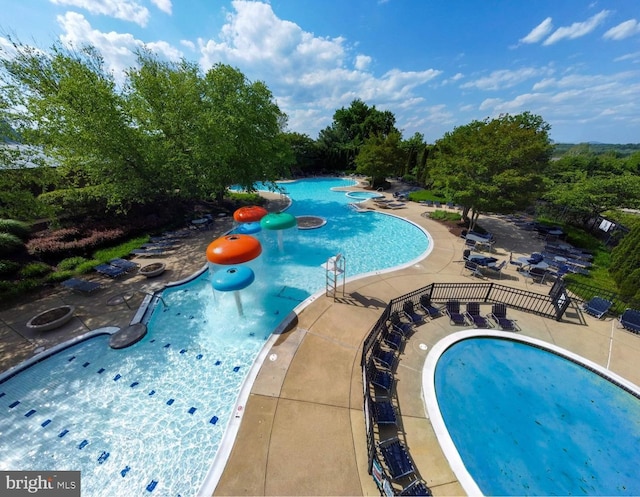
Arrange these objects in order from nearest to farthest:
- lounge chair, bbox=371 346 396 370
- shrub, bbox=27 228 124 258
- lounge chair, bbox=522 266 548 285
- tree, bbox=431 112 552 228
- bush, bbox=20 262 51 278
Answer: lounge chair, bbox=371 346 396 370
bush, bbox=20 262 51 278
lounge chair, bbox=522 266 548 285
shrub, bbox=27 228 124 258
tree, bbox=431 112 552 228

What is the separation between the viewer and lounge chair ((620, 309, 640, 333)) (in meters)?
10.3

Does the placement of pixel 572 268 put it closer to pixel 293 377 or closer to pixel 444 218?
Answer: pixel 444 218

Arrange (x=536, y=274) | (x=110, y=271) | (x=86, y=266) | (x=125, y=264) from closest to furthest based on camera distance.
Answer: (x=110, y=271) < (x=536, y=274) < (x=86, y=266) < (x=125, y=264)

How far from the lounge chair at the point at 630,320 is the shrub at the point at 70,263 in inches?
1176

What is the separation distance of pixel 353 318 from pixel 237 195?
93.4ft

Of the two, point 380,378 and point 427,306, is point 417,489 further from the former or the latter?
point 427,306

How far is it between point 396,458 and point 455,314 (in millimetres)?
7189

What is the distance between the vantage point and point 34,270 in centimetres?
1354

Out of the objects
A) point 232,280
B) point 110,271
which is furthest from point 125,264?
point 232,280

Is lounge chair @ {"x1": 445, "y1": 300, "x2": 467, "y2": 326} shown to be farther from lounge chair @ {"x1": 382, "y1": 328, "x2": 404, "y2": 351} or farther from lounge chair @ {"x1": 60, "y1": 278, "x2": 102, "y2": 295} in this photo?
lounge chair @ {"x1": 60, "y1": 278, "x2": 102, "y2": 295}

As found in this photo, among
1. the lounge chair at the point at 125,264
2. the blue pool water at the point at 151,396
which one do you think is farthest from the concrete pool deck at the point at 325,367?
the blue pool water at the point at 151,396

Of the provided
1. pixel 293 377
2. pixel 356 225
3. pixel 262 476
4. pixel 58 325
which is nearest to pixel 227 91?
pixel 356 225

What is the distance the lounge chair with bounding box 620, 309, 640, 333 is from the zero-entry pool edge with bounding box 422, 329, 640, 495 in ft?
11.7

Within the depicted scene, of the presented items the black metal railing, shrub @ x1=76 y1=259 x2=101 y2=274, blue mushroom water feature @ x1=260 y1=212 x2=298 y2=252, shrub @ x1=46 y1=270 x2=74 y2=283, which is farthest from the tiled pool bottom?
blue mushroom water feature @ x1=260 y1=212 x2=298 y2=252
